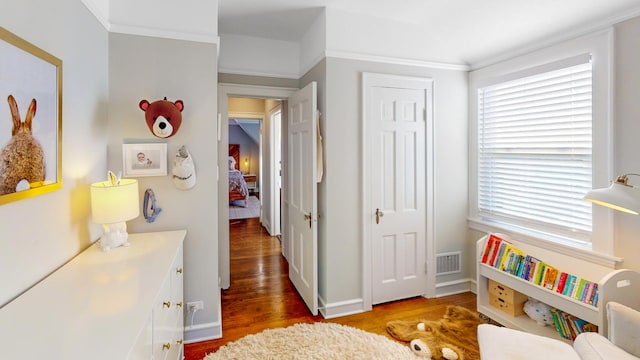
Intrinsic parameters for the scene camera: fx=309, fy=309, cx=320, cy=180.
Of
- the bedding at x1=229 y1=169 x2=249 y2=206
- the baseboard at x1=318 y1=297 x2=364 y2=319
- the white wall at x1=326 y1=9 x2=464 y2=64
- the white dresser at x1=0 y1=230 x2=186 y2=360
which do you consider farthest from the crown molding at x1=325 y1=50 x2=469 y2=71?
the bedding at x1=229 y1=169 x2=249 y2=206

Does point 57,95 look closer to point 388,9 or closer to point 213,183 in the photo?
point 213,183

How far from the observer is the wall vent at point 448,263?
10.2 feet

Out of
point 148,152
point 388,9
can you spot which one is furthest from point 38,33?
point 388,9

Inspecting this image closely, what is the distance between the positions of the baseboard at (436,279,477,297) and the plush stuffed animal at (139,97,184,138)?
2.77 metres

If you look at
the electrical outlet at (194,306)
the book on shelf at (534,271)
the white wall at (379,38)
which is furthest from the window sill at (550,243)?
the electrical outlet at (194,306)

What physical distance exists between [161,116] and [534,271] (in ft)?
9.14

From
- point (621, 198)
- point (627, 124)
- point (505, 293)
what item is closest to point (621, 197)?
point (621, 198)

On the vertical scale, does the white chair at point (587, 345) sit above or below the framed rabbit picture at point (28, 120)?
below

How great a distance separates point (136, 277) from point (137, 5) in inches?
72.4

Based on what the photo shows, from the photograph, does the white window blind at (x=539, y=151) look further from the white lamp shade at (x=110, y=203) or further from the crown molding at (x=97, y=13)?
the crown molding at (x=97, y=13)

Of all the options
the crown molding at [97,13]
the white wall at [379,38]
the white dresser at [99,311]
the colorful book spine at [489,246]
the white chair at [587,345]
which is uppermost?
the white wall at [379,38]

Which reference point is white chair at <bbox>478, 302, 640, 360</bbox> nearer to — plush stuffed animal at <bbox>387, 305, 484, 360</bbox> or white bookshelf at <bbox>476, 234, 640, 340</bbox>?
white bookshelf at <bbox>476, 234, 640, 340</bbox>

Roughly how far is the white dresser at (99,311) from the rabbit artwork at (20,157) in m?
0.43

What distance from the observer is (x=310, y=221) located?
2.68 m
